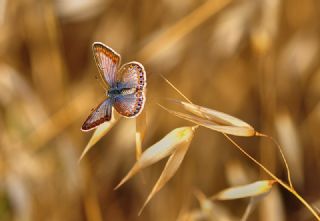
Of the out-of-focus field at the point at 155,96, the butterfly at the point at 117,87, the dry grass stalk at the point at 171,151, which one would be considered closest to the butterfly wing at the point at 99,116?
the butterfly at the point at 117,87

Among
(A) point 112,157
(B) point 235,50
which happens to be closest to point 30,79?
(A) point 112,157

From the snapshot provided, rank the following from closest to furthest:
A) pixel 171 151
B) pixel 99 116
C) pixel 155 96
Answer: pixel 99 116
pixel 171 151
pixel 155 96

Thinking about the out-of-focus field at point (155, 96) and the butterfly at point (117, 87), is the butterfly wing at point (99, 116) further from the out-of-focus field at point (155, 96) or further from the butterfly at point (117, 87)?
the out-of-focus field at point (155, 96)

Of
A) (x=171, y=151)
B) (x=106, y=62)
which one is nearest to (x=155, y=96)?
(x=171, y=151)

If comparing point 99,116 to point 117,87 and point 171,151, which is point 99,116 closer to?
point 117,87

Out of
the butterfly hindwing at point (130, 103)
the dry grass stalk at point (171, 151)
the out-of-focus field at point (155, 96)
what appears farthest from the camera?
the out-of-focus field at point (155, 96)

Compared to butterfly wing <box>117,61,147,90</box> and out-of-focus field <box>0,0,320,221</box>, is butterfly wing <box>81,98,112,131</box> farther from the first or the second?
out-of-focus field <box>0,0,320,221</box>

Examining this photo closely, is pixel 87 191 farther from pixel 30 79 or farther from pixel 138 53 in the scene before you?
pixel 30 79
